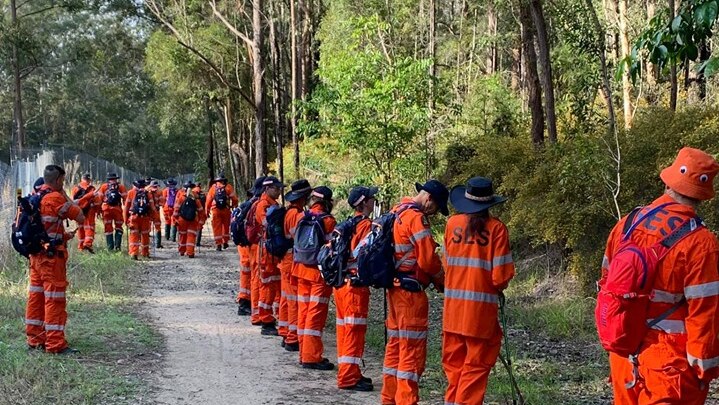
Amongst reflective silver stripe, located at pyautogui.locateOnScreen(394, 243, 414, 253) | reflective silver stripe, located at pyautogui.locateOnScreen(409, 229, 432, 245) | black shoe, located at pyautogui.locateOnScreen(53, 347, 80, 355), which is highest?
reflective silver stripe, located at pyautogui.locateOnScreen(409, 229, 432, 245)

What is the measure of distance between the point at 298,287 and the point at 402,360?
Result: 2.60 m

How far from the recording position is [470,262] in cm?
620

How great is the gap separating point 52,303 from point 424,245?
4.84 meters

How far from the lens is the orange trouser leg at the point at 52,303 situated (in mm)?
9047

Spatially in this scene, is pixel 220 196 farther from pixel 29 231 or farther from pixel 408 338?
pixel 408 338

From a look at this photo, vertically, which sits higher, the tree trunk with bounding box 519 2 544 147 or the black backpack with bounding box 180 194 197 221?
the tree trunk with bounding box 519 2 544 147

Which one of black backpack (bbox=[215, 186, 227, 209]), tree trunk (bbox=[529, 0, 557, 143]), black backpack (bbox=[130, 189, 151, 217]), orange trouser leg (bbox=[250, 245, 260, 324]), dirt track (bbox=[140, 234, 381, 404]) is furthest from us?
black backpack (bbox=[215, 186, 227, 209])

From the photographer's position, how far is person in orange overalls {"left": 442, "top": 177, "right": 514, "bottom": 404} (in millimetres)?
6113

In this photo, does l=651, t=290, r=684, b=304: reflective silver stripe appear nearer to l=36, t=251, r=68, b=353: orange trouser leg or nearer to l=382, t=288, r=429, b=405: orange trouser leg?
l=382, t=288, r=429, b=405: orange trouser leg

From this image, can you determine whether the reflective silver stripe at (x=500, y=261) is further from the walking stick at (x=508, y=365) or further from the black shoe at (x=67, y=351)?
the black shoe at (x=67, y=351)

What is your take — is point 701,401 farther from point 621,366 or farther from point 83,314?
point 83,314

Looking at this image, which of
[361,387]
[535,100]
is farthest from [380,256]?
[535,100]

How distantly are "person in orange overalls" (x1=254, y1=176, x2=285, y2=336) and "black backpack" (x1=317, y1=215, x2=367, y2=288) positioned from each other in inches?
106

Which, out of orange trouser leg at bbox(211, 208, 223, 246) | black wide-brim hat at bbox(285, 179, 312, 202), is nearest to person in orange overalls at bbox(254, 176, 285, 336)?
black wide-brim hat at bbox(285, 179, 312, 202)
